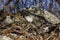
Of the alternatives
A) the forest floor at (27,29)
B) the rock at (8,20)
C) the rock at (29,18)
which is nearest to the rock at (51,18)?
the forest floor at (27,29)

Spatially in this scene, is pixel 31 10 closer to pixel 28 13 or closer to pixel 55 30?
pixel 28 13

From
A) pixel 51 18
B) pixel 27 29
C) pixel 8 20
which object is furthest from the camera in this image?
pixel 51 18

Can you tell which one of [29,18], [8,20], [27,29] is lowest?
[27,29]

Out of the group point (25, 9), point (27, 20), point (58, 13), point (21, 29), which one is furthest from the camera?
point (58, 13)

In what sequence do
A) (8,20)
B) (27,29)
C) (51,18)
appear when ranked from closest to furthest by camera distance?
(27,29)
(8,20)
(51,18)

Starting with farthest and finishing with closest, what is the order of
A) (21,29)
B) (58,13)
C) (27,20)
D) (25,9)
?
(58,13), (25,9), (27,20), (21,29)

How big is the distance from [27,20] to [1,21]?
40cm

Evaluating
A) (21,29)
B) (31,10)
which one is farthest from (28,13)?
(21,29)

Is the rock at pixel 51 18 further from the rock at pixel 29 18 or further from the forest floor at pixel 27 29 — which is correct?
the rock at pixel 29 18

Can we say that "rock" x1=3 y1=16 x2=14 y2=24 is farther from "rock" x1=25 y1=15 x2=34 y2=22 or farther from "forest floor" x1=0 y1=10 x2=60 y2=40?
"rock" x1=25 y1=15 x2=34 y2=22

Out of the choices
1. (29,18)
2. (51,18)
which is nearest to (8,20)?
(29,18)

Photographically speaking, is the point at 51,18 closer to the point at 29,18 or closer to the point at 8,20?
the point at 29,18

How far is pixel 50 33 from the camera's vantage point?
3277 mm

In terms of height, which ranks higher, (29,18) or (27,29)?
(29,18)
